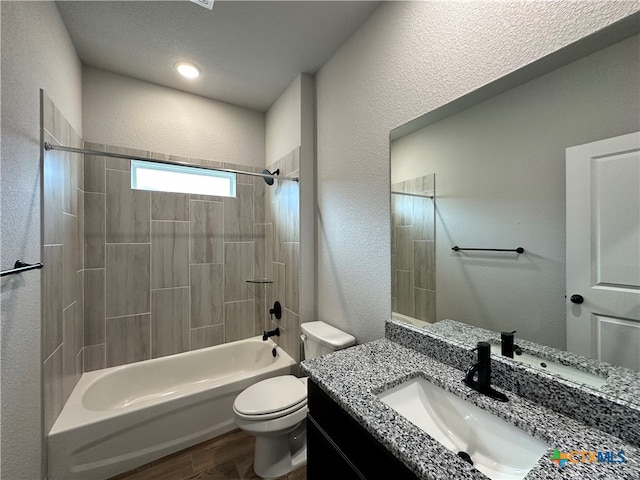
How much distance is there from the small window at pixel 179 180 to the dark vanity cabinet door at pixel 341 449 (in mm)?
2014

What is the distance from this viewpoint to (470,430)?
0.83 metres

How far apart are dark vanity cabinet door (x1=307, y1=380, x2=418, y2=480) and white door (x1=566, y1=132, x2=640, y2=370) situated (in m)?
0.66

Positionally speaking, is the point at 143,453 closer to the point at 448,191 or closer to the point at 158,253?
the point at 158,253

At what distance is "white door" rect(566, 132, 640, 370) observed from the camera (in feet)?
2.21

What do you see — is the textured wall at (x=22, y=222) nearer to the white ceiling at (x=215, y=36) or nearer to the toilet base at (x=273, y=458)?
the white ceiling at (x=215, y=36)

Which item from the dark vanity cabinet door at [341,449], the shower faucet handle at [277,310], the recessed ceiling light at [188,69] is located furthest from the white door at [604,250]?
the recessed ceiling light at [188,69]

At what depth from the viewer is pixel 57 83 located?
1.49 meters

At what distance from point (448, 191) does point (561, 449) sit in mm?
892

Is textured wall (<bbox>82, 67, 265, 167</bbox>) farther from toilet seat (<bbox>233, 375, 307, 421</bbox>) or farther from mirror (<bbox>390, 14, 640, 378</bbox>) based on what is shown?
toilet seat (<bbox>233, 375, 307, 421</bbox>)

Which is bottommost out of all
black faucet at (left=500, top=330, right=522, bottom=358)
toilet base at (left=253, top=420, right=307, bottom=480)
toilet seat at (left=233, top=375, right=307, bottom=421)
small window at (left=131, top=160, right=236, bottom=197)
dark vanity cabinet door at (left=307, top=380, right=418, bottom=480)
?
toilet base at (left=253, top=420, right=307, bottom=480)

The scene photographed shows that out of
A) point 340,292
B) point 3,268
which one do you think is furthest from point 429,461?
point 3,268

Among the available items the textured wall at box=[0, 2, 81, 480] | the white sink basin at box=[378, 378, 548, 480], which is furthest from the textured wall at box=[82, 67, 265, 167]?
the white sink basin at box=[378, 378, 548, 480]

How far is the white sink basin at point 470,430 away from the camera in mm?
708

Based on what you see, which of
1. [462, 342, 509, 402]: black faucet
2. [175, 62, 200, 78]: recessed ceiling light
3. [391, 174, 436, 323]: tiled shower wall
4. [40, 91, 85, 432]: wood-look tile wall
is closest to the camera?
[462, 342, 509, 402]: black faucet
